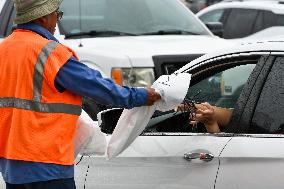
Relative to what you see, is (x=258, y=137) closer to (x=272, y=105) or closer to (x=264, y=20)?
(x=272, y=105)

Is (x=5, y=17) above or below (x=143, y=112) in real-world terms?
below

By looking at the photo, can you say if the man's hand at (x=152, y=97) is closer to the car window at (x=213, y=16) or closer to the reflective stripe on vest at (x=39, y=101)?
the reflective stripe on vest at (x=39, y=101)

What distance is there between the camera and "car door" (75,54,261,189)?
5.02m

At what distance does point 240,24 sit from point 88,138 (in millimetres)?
10628

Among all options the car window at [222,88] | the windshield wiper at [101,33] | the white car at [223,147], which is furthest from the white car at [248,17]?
the white car at [223,147]

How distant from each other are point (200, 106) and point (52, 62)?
114cm

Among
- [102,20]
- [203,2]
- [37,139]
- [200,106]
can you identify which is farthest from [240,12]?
[203,2]

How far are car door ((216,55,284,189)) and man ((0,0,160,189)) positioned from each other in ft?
2.31

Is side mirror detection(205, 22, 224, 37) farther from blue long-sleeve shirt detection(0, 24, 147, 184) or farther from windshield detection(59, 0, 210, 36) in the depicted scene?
blue long-sleeve shirt detection(0, 24, 147, 184)

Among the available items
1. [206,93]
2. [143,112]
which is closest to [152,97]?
[143,112]

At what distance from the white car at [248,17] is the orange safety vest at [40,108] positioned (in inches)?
416

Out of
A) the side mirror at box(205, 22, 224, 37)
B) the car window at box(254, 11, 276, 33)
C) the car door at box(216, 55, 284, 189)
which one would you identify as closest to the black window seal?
the side mirror at box(205, 22, 224, 37)

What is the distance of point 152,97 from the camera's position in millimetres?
4676

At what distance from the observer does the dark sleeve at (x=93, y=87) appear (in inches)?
175
